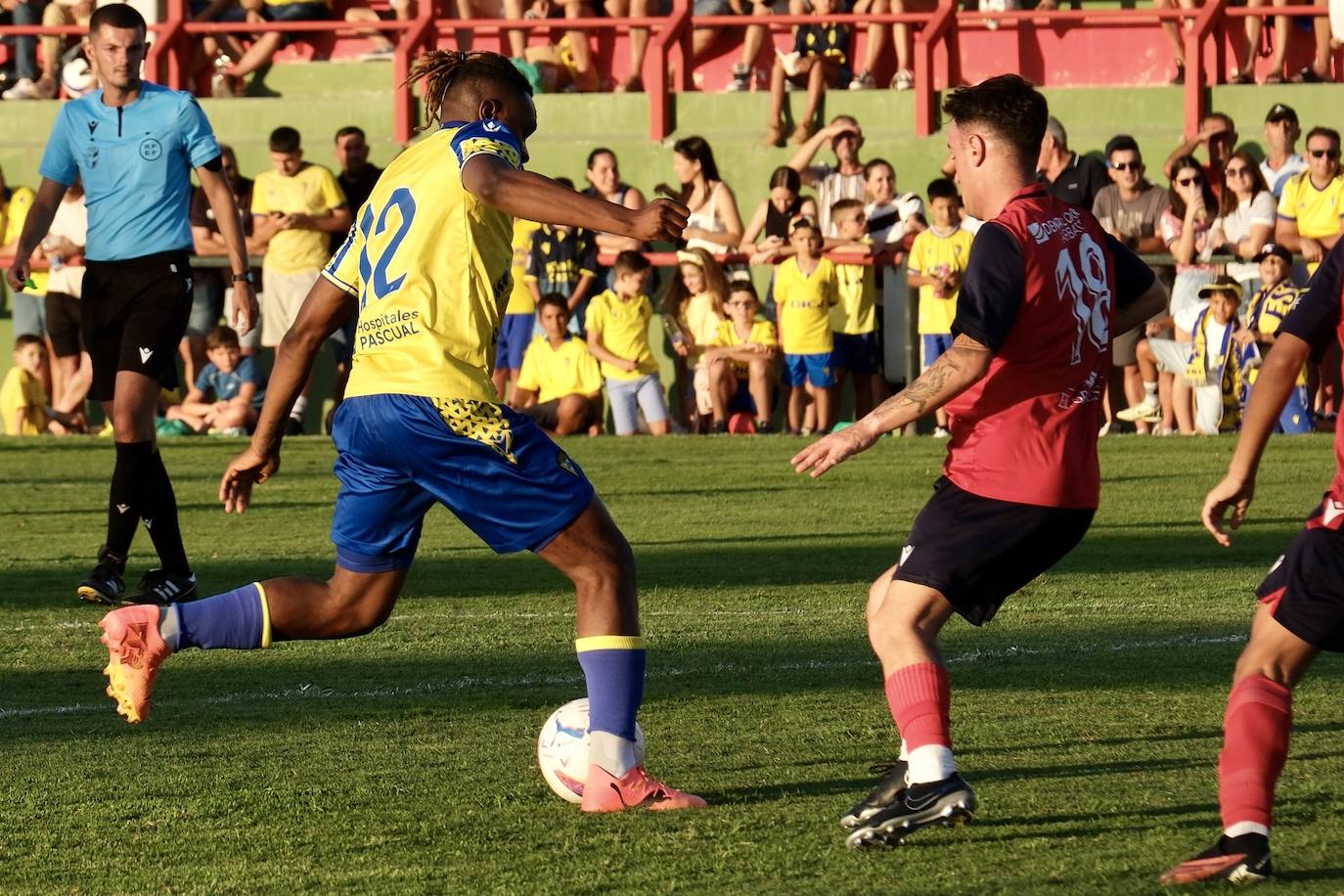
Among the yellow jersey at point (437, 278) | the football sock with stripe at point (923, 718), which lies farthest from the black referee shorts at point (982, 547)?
the yellow jersey at point (437, 278)

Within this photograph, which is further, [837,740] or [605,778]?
[837,740]

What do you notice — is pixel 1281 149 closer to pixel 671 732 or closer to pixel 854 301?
pixel 854 301

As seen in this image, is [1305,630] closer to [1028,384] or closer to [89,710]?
[1028,384]

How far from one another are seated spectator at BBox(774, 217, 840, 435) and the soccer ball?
11.6 metres

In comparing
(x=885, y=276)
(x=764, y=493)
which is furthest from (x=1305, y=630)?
(x=885, y=276)

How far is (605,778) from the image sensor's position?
5492 millimetres

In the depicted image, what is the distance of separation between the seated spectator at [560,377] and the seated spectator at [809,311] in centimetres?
157

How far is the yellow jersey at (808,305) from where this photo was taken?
56.3 ft

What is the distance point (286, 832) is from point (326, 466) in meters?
10.5

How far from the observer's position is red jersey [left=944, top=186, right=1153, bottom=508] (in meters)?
5.14

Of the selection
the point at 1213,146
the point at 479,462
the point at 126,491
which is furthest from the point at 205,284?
the point at 479,462

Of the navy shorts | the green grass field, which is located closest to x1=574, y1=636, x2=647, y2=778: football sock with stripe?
the green grass field

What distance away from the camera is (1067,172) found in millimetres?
17219

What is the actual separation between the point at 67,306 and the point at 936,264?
7.45 m
